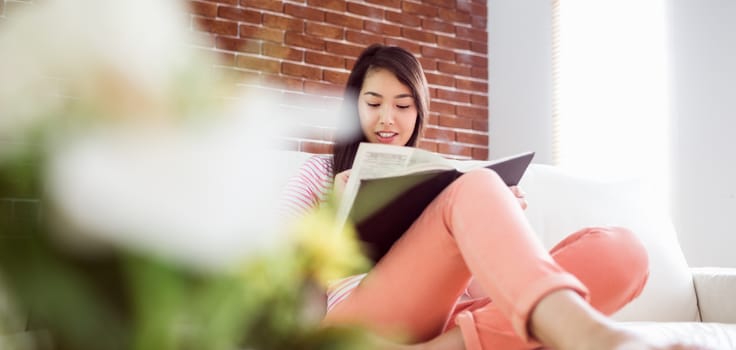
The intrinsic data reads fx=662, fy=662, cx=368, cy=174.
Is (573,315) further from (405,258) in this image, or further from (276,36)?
(276,36)

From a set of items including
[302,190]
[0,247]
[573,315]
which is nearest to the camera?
[0,247]

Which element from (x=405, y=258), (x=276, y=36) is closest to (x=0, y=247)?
(x=405, y=258)

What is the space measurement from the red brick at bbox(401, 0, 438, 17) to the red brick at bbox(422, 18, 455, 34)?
4cm

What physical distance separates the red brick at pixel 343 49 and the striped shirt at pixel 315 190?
1.88 metres

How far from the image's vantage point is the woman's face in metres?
1.73

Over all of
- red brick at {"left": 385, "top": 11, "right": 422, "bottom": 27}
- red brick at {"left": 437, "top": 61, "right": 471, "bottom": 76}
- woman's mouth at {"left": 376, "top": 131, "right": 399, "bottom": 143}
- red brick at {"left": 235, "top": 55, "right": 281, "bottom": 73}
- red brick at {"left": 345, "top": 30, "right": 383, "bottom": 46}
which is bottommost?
red brick at {"left": 235, "top": 55, "right": 281, "bottom": 73}

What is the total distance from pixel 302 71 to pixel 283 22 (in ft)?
0.87

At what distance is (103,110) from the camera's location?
0.25m

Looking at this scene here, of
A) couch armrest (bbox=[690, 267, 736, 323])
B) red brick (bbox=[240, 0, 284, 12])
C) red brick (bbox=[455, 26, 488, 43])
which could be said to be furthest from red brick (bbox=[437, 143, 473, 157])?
couch armrest (bbox=[690, 267, 736, 323])

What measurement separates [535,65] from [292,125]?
Result: 10.9 ft

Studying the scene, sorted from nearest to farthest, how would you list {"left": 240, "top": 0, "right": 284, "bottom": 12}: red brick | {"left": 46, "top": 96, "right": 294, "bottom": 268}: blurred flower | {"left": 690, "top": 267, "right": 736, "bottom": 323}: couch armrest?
{"left": 46, "top": 96, "right": 294, "bottom": 268}: blurred flower
{"left": 690, "top": 267, "right": 736, "bottom": 323}: couch armrest
{"left": 240, "top": 0, "right": 284, "bottom": 12}: red brick

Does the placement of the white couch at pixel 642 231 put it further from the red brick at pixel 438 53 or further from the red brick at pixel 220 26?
the red brick at pixel 438 53

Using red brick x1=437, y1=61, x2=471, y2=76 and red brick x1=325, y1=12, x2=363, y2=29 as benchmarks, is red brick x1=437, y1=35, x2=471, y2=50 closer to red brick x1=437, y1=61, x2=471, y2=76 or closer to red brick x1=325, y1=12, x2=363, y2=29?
red brick x1=437, y1=61, x2=471, y2=76

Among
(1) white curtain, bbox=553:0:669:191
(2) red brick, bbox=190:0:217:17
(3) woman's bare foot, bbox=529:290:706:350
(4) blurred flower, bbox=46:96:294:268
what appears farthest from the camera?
(2) red brick, bbox=190:0:217:17
